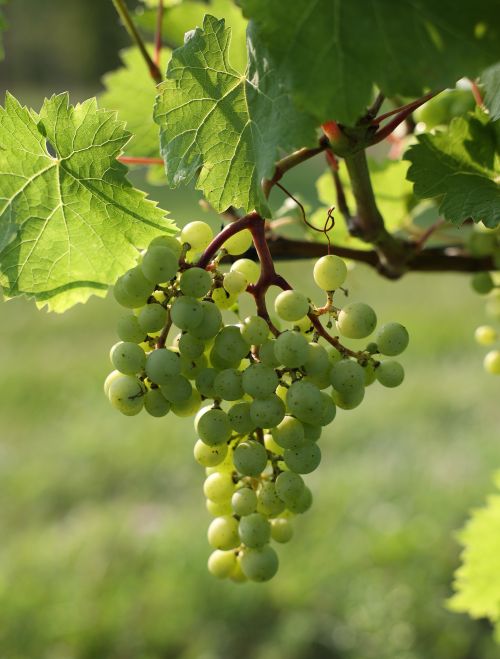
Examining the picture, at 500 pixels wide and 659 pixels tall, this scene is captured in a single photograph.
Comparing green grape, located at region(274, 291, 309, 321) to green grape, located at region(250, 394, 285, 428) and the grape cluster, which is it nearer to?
green grape, located at region(250, 394, 285, 428)

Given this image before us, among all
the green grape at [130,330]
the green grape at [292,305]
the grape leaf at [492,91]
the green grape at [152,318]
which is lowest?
the green grape at [292,305]

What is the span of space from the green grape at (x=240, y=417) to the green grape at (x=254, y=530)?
0.29 feet

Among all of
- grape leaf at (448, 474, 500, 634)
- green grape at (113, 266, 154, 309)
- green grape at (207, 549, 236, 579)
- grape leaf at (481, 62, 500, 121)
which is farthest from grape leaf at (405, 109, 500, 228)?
grape leaf at (448, 474, 500, 634)

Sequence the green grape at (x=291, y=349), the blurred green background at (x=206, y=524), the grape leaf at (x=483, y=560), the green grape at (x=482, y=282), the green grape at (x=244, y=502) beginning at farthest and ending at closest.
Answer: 1. the blurred green background at (x=206, y=524)
2. the grape leaf at (x=483, y=560)
3. the green grape at (x=482, y=282)
4. the green grape at (x=244, y=502)
5. the green grape at (x=291, y=349)

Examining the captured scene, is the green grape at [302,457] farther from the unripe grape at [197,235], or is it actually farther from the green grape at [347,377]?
the unripe grape at [197,235]

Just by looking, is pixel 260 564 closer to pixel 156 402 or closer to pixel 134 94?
pixel 156 402

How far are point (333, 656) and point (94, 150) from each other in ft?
6.05

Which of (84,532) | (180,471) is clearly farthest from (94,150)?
(180,471)

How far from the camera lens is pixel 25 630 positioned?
2.13 m

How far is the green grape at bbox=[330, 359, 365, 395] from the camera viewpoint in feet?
1.80

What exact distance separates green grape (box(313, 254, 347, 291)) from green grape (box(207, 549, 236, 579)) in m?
0.25

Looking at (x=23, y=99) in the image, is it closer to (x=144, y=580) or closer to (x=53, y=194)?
(x=144, y=580)

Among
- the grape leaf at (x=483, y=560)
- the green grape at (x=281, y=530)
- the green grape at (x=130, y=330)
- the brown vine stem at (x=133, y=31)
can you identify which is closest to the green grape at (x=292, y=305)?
the green grape at (x=130, y=330)

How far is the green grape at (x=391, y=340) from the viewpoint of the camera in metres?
0.59
